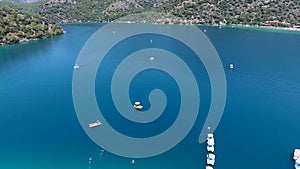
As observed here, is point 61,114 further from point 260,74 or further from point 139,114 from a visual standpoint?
point 260,74

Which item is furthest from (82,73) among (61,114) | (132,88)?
(61,114)

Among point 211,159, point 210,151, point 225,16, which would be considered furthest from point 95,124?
point 225,16

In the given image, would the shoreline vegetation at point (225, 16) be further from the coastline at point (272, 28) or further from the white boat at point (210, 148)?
the white boat at point (210, 148)

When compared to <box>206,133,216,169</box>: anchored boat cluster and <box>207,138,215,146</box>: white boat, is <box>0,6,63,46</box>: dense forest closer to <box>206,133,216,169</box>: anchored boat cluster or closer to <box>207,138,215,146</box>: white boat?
<box>206,133,216,169</box>: anchored boat cluster

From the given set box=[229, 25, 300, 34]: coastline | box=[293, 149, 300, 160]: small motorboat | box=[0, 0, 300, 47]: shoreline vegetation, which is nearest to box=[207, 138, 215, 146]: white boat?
box=[293, 149, 300, 160]: small motorboat

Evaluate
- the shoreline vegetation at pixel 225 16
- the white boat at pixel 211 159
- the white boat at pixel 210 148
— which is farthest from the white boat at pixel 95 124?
the shoreline vegetation at pixel 225 16
